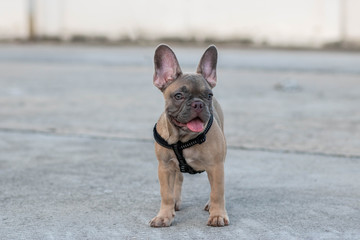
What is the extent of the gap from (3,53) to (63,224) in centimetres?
1356

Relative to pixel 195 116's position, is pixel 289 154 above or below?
below

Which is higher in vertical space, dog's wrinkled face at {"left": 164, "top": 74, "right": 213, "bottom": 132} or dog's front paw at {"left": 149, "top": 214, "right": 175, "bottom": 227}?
dog's wrinkled face at {"left": 164, "top": 74, "right": 213, "bottom": 132}

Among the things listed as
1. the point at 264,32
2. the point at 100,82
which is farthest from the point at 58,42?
the point at 100,82

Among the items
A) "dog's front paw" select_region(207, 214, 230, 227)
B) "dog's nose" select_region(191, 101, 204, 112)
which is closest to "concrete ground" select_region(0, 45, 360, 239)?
"dog's front paw" select_region(207, 214, 230, 227)

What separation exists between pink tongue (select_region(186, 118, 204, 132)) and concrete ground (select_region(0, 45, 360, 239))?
590 mm

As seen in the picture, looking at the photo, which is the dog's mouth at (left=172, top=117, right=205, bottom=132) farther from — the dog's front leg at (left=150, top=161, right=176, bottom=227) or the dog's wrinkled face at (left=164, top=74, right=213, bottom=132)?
the dog's front leg at (left=150, top=161, right=176, bottom=227)

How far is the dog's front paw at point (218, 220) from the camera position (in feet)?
13.3

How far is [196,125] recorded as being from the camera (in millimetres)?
3924

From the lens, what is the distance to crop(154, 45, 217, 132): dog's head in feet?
12.8

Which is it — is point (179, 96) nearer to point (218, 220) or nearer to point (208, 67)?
point (208, 67)

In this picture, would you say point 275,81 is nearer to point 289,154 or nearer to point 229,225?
point 289,154

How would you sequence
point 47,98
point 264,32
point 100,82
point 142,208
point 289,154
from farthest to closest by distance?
point 264,32 → point 100,82 → point 47,98 → point 289,154 → point 142,208

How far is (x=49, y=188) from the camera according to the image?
5.01 metres

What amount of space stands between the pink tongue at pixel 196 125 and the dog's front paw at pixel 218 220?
21.2 inches
